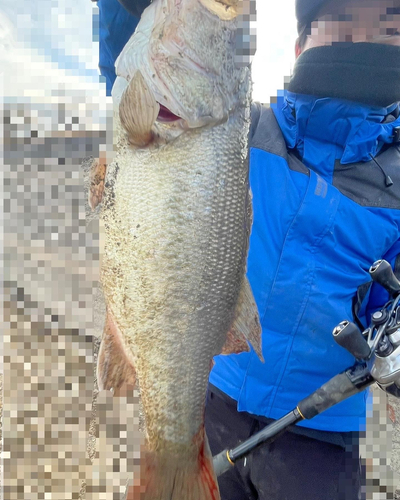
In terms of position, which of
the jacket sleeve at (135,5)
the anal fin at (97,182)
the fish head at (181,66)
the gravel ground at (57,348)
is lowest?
the gravel ground at (57,348)

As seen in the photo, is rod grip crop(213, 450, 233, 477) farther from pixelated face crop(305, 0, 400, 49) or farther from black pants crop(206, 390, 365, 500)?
pixelated face crop(305, 0, 400, 49)

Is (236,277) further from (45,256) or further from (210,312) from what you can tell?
(45,256)

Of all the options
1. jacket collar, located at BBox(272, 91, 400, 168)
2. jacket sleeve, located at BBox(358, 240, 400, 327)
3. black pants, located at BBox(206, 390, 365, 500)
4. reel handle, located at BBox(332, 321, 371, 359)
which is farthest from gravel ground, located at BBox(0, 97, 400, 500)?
jacket sleeve, located at BBox(358, 240, 400, 327)

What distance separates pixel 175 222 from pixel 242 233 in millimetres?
224

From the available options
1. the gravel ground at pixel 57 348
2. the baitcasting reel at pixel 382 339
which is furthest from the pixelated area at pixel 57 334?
the baitcasting reel at pixel 382 339

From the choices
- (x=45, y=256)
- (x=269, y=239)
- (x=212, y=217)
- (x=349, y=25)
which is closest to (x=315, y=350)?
(x=269, y=239)

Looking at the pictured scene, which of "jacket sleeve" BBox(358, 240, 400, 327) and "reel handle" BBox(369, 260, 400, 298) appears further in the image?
"jacket sleeve" BBox(358, 240, 400, 327)

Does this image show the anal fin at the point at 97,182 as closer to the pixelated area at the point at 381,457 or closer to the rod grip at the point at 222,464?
the rod grip at the point at 222,464

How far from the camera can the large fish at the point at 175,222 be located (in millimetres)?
954

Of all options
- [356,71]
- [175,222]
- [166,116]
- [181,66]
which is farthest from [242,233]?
[356,71]

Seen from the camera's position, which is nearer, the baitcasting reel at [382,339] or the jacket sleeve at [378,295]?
the baitcasting reel at [382,339]

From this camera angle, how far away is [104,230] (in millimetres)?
982

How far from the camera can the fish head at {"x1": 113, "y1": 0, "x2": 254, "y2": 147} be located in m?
0.93

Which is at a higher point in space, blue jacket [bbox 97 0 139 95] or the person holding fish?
blue jacket [bbox 97 0 139 95]
